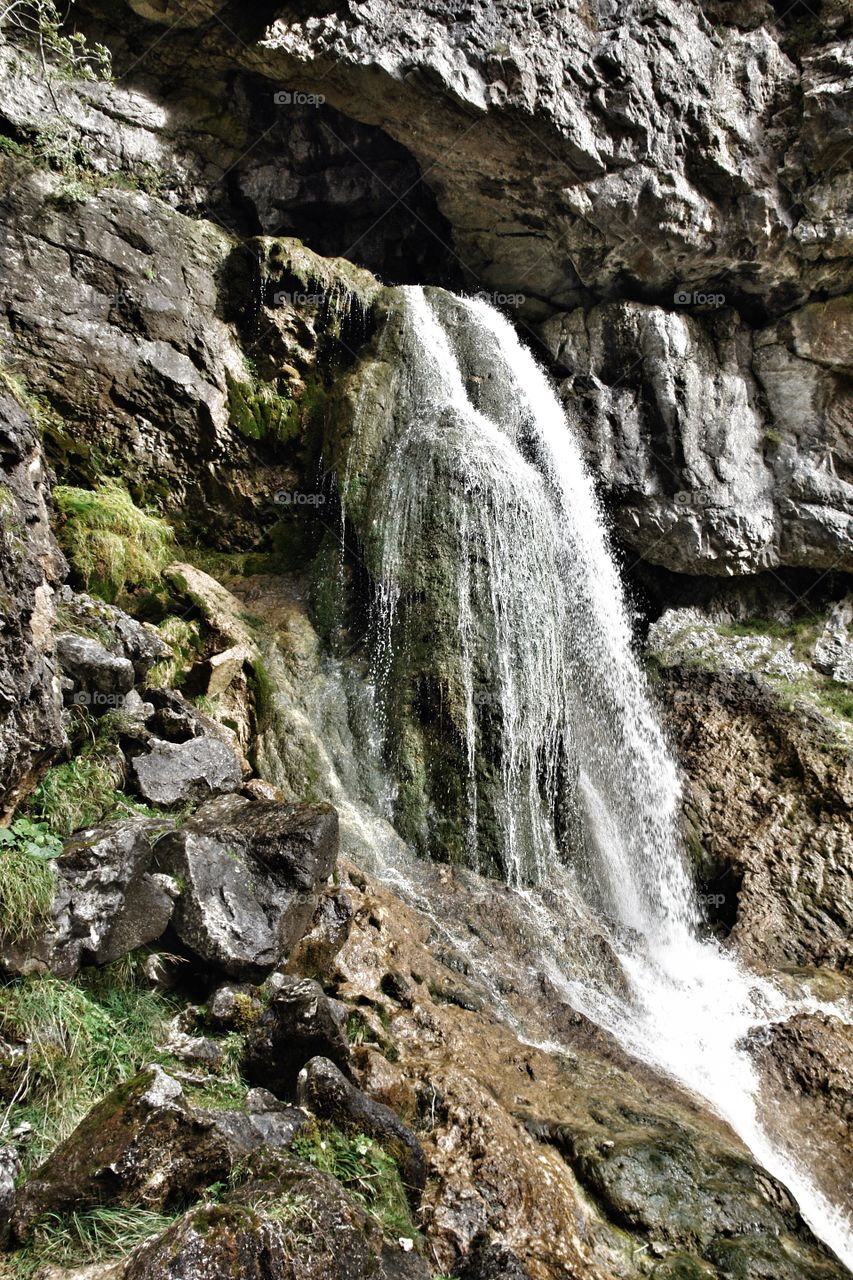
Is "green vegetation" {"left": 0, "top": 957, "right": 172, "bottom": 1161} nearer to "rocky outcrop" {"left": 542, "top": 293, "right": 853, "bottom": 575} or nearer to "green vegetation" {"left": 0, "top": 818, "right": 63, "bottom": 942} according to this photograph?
"green vegetation" {"left": 0, "top": 818, "right": 63, "bottom": 942}

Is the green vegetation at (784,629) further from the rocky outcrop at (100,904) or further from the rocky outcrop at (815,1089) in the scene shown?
the rocky outcrop at (100,904)

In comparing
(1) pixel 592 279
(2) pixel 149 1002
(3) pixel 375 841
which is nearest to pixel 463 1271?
(2) pixel 149 1002

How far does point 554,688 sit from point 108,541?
4895 millimetres

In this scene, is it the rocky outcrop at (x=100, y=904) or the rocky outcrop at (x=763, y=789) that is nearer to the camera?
the rocky outcrop at (x=100, y=904)

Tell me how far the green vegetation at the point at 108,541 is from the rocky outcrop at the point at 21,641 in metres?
2.49

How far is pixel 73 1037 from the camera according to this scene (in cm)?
A: 333

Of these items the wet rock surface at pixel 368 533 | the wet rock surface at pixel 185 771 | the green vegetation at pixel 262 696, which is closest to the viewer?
the wet rock surface at pixel 368 533

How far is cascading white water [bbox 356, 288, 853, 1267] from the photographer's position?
630 cm

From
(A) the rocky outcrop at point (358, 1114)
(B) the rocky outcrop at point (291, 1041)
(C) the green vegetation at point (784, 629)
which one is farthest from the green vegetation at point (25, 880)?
(C) the green vegetation at point (784, 629)

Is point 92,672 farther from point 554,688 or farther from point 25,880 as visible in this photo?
point 554,688

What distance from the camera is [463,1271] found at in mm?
2990

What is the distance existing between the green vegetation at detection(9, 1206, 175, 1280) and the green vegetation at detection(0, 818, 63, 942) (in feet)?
4.25

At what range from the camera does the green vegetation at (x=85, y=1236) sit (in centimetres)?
242

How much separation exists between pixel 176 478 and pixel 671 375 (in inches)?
307
